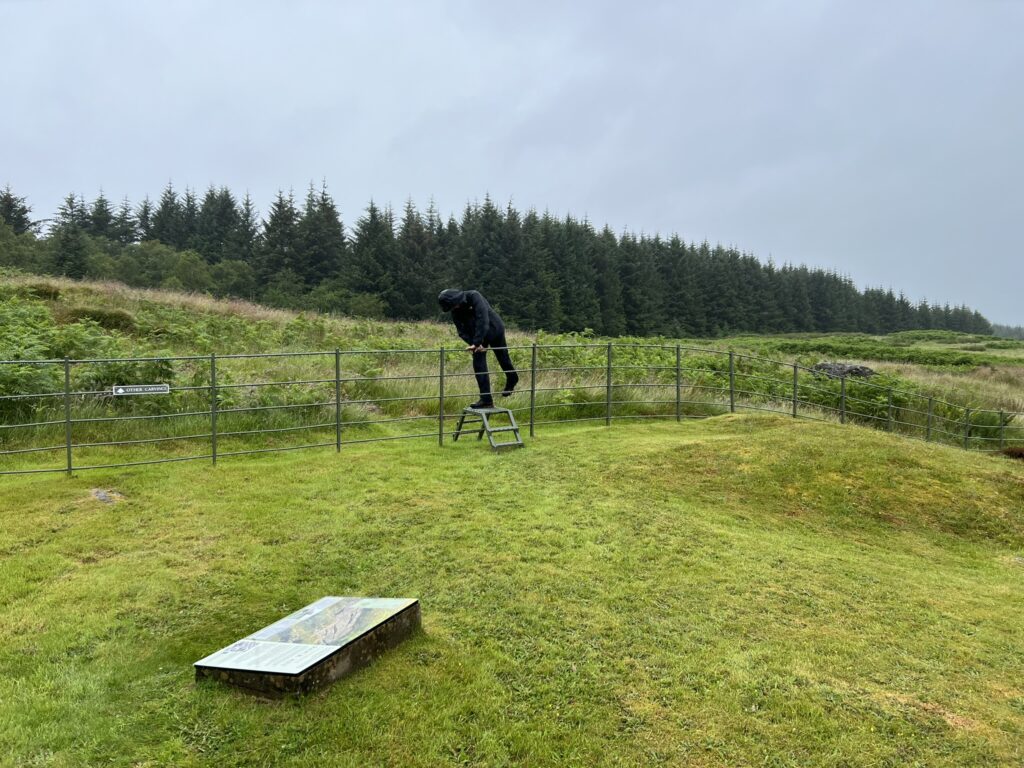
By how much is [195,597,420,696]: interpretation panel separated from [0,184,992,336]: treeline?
3508 centimetres

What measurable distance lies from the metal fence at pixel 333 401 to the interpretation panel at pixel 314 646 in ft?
14.7

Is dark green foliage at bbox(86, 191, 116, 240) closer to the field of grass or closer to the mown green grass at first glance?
the field of grass

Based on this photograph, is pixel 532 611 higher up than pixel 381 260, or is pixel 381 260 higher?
pixel 381 260

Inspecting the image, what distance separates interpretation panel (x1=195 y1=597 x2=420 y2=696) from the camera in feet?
9.68

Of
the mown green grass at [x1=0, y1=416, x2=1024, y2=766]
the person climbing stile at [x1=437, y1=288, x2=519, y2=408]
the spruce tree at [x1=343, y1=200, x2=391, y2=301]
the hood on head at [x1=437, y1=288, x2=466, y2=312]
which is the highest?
the spruce tree at [x1=343, y1=200, x2=391, y2=301]

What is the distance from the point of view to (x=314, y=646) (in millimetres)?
3139

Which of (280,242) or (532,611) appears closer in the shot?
(532,611)

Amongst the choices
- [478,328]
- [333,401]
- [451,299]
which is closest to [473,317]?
[478,328]

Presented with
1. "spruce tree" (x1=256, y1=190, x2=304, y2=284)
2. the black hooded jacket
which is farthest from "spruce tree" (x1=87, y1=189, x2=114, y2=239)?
the black hooded jacket

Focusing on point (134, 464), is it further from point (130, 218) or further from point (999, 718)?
point (130, 218)

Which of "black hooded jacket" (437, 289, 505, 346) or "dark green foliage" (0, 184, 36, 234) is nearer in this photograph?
"black hooded jacket" (437, 289, 505, 346)

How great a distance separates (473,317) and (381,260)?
33981 mm

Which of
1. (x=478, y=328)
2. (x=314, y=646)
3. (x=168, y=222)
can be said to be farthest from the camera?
(x=168, y=222)

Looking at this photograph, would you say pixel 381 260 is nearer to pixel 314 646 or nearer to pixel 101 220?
pixel 101 220
